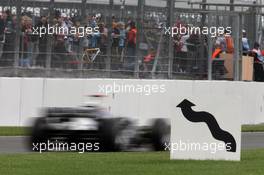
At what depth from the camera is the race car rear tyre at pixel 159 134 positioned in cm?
1509

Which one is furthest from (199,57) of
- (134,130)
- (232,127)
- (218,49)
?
(232,127)

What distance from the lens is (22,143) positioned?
16.8 metres

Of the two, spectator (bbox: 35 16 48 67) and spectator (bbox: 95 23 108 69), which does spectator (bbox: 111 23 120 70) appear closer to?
spectator (bbox: 95 23 108 69)

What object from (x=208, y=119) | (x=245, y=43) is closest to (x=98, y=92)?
(x=245, y=43)

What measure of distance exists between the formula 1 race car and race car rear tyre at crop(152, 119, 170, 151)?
2.5 inches

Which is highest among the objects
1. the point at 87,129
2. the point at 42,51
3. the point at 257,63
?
the point at 42,51

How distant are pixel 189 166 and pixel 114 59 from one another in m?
11.6

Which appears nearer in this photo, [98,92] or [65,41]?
[98,92]

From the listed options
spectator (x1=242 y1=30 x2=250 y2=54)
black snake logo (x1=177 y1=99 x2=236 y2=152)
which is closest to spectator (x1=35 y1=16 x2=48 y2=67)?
spectator (x1=242 y1=30 x2=250 y2=54)

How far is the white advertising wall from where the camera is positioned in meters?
21.4


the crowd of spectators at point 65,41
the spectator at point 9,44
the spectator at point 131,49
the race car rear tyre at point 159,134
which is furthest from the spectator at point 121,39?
the race car rear tyre at point 159,134

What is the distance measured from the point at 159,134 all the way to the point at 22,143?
313 centimetres

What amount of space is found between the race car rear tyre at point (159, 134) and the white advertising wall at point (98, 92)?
19.7 feet

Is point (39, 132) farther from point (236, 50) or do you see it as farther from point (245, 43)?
point (245, 43)
